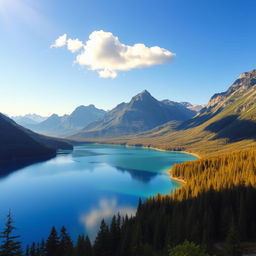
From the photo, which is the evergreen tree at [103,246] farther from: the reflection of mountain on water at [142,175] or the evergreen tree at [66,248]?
the reflection of mountain on water at [142,175]

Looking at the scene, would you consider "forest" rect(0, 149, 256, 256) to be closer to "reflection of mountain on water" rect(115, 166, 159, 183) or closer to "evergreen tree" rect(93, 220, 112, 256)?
"evergreen tree" rect(93, 220, 112, 256)

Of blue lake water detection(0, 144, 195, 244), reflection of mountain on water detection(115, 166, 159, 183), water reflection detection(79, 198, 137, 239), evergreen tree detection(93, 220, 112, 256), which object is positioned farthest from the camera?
reflection of mountain on water detection(115, 166, 159, 183)

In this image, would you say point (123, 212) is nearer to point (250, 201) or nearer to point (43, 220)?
point (43, 220)

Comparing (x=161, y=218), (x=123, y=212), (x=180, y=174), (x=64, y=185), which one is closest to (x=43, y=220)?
(x=123, y=212)

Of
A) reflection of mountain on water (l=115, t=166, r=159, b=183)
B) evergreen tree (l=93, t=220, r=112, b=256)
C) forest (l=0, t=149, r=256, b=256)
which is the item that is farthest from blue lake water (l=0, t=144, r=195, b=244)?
evergreen tree (l=93, t=220, r=112, b=256)

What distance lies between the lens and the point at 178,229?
57406 millimetres

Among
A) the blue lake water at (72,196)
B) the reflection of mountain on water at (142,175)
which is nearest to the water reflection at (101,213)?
the blue lake water at (72,196)

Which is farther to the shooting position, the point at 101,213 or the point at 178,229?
the point at 101,213

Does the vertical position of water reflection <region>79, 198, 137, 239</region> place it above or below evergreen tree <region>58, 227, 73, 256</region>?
below

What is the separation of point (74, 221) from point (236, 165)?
87.3m

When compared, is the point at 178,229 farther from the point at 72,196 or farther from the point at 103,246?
the point at 72,196

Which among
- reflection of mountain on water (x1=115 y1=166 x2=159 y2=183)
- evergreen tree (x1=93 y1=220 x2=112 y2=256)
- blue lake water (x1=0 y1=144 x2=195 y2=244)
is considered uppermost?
evergreen tree (x1=93 y1=220 x2=112 y2=256)

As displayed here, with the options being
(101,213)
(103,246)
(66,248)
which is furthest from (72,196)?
(103,246)

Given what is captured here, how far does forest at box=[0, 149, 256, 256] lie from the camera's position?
5075cm
